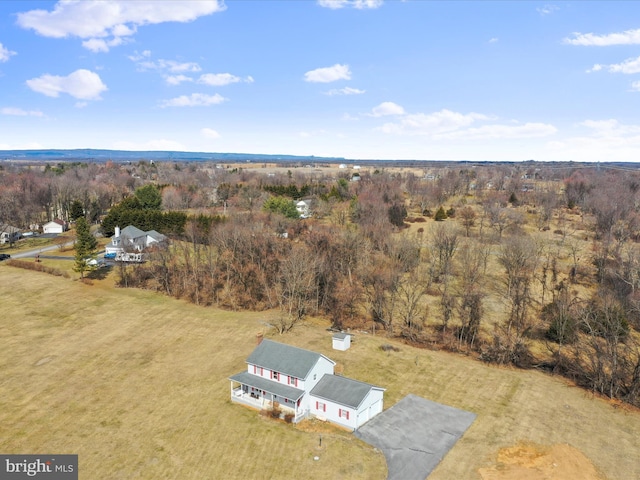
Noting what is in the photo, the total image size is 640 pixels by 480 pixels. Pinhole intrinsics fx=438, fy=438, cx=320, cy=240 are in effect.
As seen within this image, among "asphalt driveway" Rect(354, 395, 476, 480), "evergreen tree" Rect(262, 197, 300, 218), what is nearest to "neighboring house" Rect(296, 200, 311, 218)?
"evergreen tree" Rect(262, 197, 300, 218)

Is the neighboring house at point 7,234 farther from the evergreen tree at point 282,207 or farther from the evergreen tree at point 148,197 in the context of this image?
the evergreen tree at point 282,207

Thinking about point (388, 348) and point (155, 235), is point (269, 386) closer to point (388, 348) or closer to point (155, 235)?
point (388, 348)

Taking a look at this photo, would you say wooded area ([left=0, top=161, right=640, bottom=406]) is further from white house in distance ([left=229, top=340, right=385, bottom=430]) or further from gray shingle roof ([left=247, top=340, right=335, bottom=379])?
white house in distance ([left=229, top=340, right=385, bottom=430])

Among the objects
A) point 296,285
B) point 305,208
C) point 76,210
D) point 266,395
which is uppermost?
point 305,208

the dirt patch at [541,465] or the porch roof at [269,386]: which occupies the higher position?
the porch roof at [269,386]

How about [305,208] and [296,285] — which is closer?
[296,285]

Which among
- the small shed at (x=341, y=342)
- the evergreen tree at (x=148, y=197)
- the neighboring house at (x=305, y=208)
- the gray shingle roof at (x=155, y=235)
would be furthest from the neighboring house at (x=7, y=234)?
the small shed at (x=341, y=342)

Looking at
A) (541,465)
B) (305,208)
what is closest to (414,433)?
(541,465)
